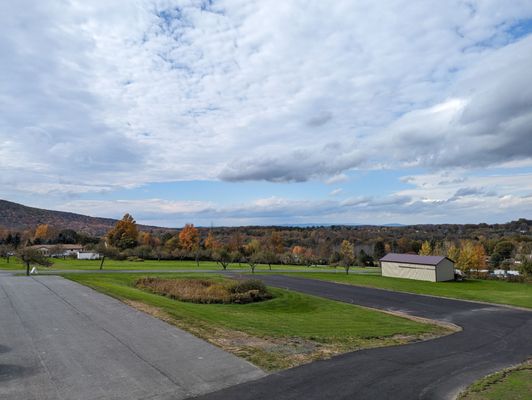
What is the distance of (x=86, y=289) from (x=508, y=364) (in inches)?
889

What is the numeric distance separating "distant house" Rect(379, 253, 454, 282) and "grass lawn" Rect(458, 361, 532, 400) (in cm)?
4293

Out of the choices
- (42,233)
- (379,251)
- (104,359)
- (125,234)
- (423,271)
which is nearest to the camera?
(104,359)

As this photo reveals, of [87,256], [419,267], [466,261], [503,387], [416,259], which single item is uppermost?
[416,259]

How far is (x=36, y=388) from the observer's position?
9031 millimetres

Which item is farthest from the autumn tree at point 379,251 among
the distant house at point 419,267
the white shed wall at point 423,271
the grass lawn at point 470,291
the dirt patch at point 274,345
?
the dirt patch at point 274,345

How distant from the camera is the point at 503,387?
10.7 meters

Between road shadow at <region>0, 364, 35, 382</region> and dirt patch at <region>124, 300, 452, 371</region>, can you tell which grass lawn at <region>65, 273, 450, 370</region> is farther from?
road shadow at <region>0, 364, 35, 382</region>

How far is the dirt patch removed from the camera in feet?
39.4

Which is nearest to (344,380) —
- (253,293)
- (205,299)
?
(205,299)

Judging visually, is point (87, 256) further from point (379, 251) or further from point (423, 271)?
point (379, 251)

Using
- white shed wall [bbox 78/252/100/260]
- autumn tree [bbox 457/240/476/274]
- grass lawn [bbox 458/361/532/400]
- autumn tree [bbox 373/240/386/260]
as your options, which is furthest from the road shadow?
autumn tree [bbox 373/240/386/260]

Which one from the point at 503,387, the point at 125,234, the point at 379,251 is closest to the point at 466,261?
the point at 379,251

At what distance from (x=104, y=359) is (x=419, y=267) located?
166 feet

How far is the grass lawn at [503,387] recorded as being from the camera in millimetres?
9867
